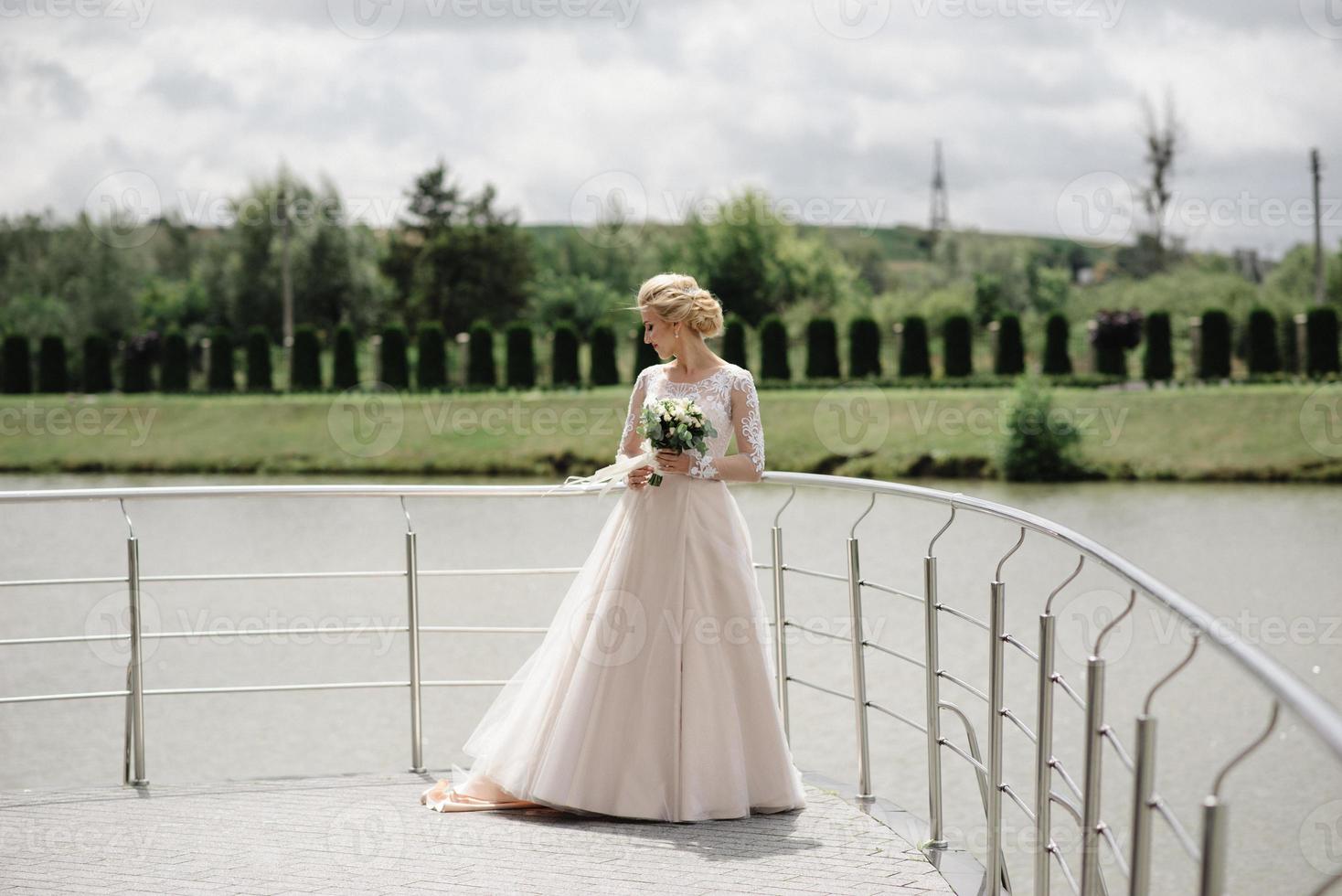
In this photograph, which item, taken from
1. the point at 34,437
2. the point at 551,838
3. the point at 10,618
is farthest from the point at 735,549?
the point at 34,437

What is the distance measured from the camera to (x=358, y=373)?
3734 centimetres

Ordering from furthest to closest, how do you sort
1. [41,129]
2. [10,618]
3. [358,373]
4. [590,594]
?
1. [41,129]
2. [358,373]
3. [10,618]
4. [590,594]

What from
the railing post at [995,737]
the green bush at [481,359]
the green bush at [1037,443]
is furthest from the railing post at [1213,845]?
the green bush at [481,359]

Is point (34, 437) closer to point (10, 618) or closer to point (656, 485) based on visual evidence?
point (10, 618)

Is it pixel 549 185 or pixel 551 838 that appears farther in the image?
pixel 549 185

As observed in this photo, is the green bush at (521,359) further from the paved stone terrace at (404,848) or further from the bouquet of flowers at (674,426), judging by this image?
the bouquet of flowers at (674,426)

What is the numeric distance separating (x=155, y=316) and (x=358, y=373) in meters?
26.6

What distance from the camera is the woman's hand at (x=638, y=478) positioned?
14.0 ft

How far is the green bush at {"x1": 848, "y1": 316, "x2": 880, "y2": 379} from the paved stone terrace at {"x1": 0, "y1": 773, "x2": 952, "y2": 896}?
29.8 meters

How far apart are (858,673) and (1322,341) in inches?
1155

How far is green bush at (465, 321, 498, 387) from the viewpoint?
119 ft

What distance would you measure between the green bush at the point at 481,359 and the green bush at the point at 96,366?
12.1 m

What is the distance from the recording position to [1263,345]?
3038 centimetres

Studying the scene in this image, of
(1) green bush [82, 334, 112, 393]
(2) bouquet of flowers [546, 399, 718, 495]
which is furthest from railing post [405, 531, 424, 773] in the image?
(1) green bush [82, 334, 112, 393]
